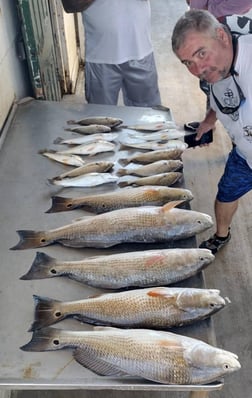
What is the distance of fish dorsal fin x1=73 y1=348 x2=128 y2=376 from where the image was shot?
1.24 m

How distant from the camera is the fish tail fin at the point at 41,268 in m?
1.52

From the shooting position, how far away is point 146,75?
2.94m

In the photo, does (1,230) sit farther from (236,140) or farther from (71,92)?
(71,92)

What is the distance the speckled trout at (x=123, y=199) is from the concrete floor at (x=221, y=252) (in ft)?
3.14

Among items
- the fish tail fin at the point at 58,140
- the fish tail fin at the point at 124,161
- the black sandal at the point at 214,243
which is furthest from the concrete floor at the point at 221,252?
the fish tail fin at the point at 58,140

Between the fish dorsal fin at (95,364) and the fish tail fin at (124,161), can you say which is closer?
the fish dorsal fin at (95,364)

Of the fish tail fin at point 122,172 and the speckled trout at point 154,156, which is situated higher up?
the speckled trout at point 154,156

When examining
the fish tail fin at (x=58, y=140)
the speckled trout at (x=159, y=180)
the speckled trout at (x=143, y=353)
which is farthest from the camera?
the fish tail fin at (x=58, y=140)

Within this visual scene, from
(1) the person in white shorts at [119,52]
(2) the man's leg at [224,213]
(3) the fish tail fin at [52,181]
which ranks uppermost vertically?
(1) the person in white shorts at [119,52]

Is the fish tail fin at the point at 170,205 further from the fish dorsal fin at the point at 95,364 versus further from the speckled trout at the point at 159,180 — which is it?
the fish dorsal fin at the point at 95,364

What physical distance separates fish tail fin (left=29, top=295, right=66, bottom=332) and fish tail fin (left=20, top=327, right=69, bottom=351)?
3cm

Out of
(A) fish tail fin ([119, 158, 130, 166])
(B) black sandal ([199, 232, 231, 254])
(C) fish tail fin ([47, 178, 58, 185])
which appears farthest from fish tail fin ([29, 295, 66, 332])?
(B) black sandal ([199, 232, 231, 254])

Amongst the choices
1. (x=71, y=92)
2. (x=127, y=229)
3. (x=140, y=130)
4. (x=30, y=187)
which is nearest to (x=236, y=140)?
(x=140, y=130)

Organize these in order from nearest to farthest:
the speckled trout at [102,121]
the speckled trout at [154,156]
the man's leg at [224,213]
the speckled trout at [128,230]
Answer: the speckled trout at [128,230] → the speckled trout at [154,156] → the speckled trout at [102,121] → the man's leg at [224,213]
